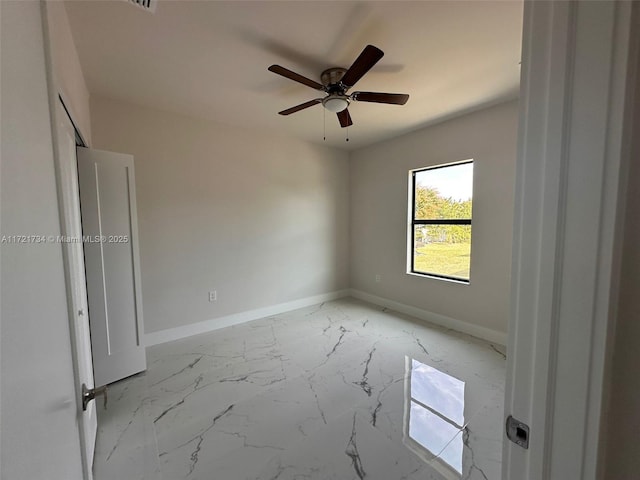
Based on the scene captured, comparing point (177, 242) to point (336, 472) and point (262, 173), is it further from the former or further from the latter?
point (336, 472)

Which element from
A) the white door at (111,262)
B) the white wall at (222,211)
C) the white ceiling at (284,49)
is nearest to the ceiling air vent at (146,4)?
the white ceiling at (284,49)

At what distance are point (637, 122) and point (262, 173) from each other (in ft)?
11.5

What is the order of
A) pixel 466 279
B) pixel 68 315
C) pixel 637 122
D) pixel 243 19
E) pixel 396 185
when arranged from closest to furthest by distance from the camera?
pixel 637 122, pixel 68 315, pixel 243 19, pixel 466 279, pixel 396 185

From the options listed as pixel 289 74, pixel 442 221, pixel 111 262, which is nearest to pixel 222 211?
pixel 111 262

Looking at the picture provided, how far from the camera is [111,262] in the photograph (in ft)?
7.12

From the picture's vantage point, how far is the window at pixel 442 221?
3203 mm

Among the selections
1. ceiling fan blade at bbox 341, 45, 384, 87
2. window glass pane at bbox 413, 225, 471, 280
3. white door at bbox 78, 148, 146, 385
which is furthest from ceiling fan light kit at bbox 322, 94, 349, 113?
window glass pane at bbox 413, 225, 471, 280

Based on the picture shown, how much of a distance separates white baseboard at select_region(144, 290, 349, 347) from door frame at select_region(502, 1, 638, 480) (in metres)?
3.28

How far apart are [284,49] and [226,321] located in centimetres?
299

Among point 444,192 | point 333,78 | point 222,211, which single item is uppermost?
point 333,78

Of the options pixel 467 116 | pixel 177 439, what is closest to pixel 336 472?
pixel 177 439

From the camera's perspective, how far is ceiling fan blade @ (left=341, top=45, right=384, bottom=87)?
1541 millimetres

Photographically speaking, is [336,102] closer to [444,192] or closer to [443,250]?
[444,192]

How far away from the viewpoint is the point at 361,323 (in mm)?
3477
